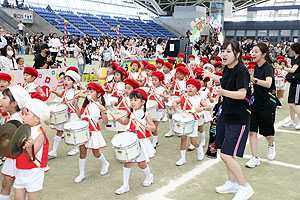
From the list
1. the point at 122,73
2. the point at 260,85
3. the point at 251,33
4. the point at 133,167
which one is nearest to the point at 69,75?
the point at 122,73

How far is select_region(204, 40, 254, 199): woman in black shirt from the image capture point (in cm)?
353

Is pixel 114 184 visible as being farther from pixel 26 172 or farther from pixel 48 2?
pixel 48 2

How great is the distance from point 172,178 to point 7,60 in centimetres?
611

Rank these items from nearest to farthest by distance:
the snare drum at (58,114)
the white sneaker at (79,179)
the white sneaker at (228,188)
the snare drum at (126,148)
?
the snare drum at (126,148), the white sneaker at (228,188), the white sneaker at (79,179), the snare drum at (58,114)

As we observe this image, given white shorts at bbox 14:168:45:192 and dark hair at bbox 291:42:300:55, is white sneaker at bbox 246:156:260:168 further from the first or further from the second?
white shorts at bbox 14:168:45:192

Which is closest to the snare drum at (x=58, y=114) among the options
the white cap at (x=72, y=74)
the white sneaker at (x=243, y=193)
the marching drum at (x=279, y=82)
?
the white cap at (x=72, y=74)

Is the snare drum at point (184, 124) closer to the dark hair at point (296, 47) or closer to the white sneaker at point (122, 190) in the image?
the white sneaker at point (122, 190)

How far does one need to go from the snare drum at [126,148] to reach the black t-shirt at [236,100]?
126 centimetres

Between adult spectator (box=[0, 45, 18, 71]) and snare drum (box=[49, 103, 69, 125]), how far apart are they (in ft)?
12.7

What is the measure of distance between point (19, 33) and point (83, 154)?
24005 mm

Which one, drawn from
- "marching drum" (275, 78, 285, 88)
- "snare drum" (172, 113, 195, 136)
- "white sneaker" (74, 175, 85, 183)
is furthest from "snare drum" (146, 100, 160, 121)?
"marching drum" (275, 78, 285, 88)

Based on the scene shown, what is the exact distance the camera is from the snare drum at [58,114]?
489 cm

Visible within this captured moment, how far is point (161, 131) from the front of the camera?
23.8 feet

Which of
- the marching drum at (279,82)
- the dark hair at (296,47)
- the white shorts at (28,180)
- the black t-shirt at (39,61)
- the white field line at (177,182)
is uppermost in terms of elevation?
the dark hair at (296,47)
